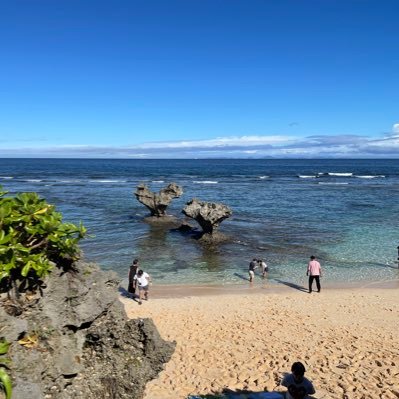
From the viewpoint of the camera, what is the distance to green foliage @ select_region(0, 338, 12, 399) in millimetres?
4250

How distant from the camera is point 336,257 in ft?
82.1

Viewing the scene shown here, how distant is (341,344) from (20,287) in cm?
1011

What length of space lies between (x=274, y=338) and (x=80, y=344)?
27.5 feet

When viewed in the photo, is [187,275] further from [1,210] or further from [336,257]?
[1,210]

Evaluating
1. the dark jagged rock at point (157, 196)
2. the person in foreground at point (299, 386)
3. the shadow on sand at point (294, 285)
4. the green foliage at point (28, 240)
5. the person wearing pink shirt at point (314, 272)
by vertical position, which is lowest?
the shadow on sand at point (294, 285)

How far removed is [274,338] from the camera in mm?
12852

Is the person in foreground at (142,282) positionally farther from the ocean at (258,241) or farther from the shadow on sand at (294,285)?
the shadow on sand at (294,285)

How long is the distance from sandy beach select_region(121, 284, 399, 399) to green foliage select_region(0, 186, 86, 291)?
191 inches

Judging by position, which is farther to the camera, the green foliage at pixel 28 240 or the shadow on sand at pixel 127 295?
the shadow on sand at pixel 127 295

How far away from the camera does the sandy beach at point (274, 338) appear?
9.78 m

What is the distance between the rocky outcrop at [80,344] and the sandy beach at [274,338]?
9.81ft

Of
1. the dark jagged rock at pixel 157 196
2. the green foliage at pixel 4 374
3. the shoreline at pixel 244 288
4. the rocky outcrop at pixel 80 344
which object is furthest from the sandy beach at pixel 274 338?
the dark jagged rock at pixel 157 196

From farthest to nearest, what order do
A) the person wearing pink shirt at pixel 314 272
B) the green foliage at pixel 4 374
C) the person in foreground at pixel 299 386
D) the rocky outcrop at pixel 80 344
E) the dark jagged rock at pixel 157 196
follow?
the dark jagged rock at pixel 157 196 < the person wearing pink shirt at pixel 314 272 < the person in foreground at pixel 299 386 < the rocky outcrop at pixel 80 344 < the green foliage at pixel 4 374

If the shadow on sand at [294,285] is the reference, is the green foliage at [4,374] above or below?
above
